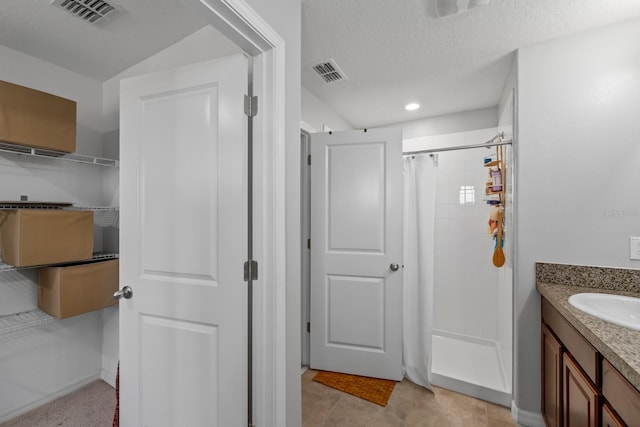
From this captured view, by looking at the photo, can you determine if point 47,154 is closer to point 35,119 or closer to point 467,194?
point 35,119

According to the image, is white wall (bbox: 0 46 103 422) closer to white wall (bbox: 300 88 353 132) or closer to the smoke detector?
white wall (bbox: 300 88 353 132)

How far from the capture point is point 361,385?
230cm

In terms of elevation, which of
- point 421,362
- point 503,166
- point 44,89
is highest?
point 44,89

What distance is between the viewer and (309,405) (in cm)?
205

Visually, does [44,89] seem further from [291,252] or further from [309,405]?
[309,405]

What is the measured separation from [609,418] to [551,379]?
769mm

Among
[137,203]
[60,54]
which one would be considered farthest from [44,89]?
[137,203]

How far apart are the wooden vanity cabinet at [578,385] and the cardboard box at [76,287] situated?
104 inches

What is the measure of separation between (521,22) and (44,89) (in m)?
3.08

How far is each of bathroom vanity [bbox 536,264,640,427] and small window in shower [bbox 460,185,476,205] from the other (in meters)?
1.39

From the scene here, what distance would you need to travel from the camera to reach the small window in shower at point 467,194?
10.2ft

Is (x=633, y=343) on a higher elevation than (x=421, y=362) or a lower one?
higher

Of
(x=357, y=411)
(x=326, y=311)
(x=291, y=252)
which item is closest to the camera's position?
(x=291, y=252)

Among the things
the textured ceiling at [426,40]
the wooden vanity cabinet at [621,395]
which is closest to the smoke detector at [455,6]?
the textured ceiling at [426,40]
